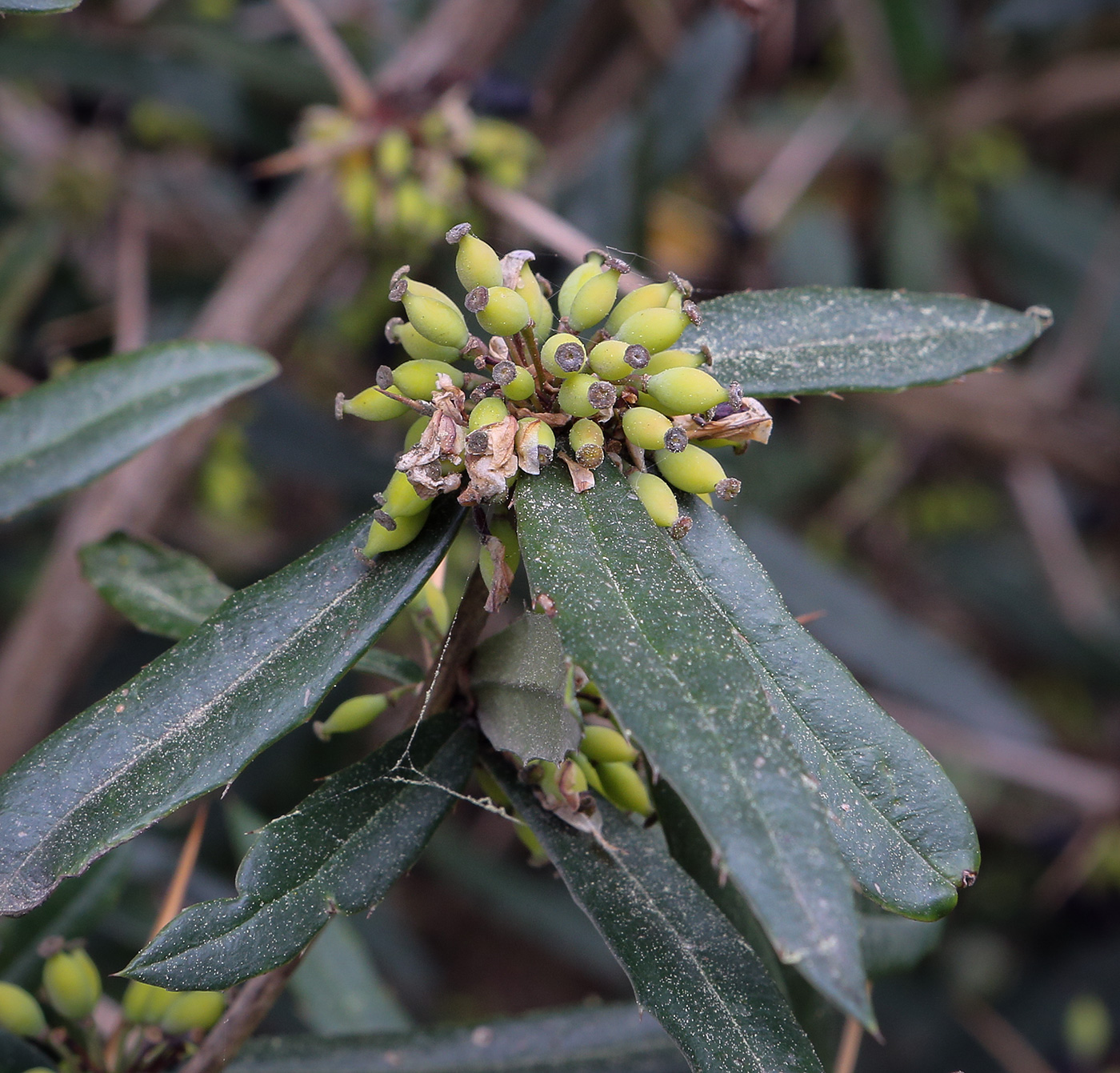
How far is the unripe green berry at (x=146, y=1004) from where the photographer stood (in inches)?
41.4

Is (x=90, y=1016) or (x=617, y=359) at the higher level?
(x=617, y=359)

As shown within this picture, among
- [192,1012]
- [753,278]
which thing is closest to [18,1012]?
[192,1012]

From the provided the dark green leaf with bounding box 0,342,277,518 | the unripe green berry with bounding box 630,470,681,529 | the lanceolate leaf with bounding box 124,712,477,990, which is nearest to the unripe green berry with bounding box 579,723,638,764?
the lanceolate leaf with bounding box 124,712,477,990

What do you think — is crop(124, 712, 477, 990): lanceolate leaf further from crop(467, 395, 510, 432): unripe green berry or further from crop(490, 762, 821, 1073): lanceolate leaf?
crop(467, 395, 510, 432): unripe green berry

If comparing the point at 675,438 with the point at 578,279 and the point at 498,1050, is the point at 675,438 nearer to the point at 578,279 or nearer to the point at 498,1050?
the point at 578,279

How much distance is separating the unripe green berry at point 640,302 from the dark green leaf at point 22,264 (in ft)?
5.75

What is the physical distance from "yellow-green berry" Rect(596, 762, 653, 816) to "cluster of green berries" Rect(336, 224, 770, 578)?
0.87 feet

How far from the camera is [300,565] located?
0.84 m

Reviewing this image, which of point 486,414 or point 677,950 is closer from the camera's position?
point 486,414

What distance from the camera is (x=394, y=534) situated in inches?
31.3

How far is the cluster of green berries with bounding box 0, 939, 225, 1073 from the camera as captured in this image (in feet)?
3.33

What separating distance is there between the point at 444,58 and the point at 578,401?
5.51ft

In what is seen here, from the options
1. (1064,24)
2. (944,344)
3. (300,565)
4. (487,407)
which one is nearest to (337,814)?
(300,565)

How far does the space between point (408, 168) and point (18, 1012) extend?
149 cm
